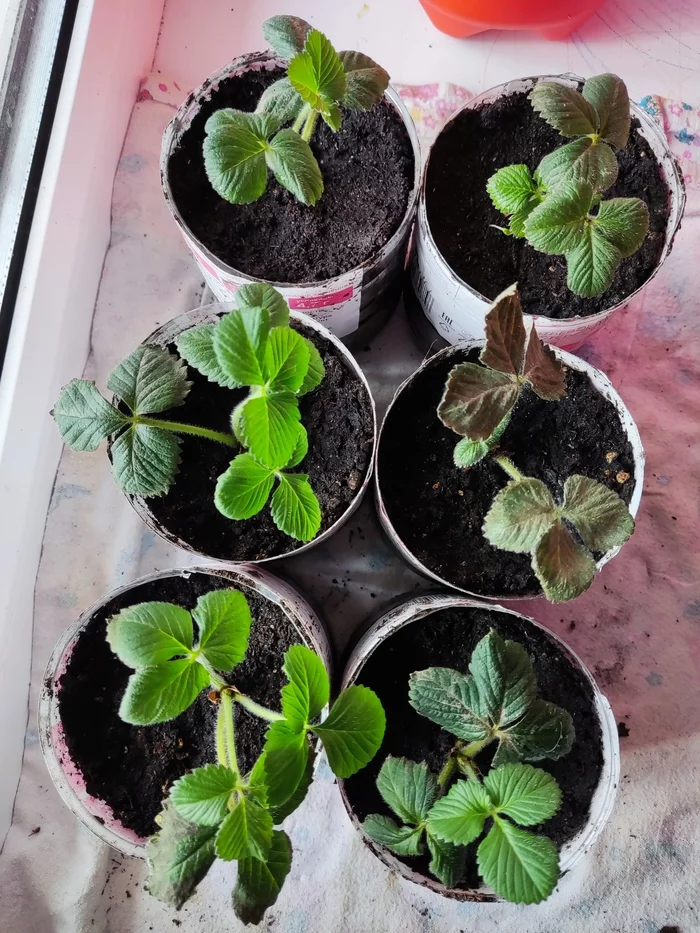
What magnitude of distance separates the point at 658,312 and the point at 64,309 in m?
0.98

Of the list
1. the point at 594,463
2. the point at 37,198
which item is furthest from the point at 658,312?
the point at 37,198

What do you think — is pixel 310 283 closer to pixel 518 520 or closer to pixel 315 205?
pixel 315 205

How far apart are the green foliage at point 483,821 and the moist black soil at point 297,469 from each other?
0.30 m

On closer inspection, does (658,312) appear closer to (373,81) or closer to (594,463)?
(594,463)

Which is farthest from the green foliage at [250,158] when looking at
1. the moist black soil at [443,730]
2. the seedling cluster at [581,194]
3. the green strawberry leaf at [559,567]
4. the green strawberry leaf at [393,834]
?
the green strawberry leaf at [393,834]

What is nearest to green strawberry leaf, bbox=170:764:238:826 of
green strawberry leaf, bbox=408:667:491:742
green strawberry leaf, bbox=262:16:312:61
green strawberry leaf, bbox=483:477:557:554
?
green strawberry leaf, bbox=408:667:491:742

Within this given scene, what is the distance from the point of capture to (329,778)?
1.12 metres

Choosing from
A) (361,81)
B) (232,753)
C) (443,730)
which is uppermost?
(361,81)

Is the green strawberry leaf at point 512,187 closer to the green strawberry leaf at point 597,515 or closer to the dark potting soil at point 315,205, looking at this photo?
the dark potting soil at point 315,205

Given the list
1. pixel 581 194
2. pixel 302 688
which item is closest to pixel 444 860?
pixel 302 688

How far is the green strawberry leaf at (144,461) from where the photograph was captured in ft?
2.47

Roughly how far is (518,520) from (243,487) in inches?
10.5

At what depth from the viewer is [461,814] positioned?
689mm

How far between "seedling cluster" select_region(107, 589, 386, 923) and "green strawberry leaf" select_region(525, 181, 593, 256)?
0.48 m
